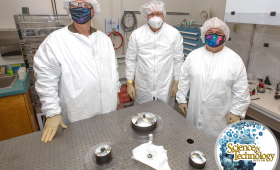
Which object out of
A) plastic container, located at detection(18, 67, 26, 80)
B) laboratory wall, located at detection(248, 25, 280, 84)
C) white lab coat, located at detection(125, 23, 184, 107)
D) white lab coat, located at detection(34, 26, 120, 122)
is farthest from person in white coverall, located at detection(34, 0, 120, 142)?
laboratory wall, located at detection(248, 25, 280, 84)

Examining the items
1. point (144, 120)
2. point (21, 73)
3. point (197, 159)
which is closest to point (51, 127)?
point (144, 120)

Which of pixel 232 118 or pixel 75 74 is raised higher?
pixel 75 74

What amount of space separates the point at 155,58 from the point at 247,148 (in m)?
1.49

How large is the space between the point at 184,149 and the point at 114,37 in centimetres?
255

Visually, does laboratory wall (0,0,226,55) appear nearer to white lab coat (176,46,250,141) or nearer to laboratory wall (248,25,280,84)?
laboratory wall (248,25,280,84)

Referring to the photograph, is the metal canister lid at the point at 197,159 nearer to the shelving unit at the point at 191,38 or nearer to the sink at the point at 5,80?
the shelving unit at the point at 191,38

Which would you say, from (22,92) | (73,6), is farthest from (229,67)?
(22,92)

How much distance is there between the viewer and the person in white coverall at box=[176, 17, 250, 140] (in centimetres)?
137

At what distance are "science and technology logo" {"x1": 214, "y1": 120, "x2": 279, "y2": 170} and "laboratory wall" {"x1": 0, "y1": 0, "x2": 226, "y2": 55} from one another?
263cm

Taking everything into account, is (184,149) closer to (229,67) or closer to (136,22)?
(229,67)

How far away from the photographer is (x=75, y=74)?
3.91ft

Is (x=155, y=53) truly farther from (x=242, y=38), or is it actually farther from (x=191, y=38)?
(x=242, y=38)

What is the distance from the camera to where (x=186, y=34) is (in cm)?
278

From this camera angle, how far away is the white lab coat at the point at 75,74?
1.11m
